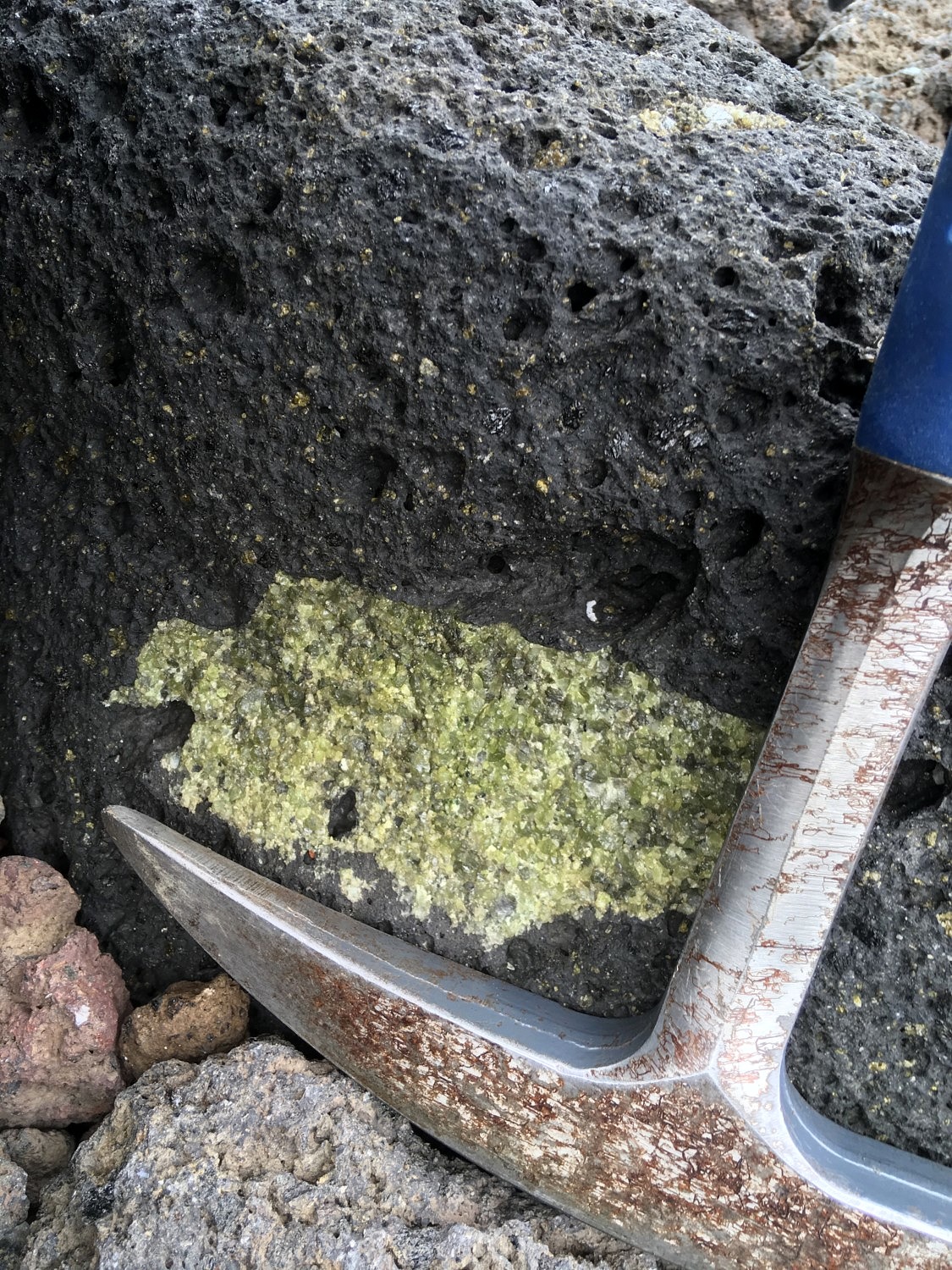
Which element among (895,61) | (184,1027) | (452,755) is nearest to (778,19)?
(895,61)

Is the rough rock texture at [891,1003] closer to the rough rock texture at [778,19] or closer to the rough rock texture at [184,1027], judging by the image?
the rough rock texture at [184,1027]

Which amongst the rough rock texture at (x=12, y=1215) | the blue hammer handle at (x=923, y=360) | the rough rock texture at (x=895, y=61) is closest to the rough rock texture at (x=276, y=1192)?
the rough rock texture at (x=12, y=1215)

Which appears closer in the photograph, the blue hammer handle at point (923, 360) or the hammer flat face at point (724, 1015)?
the blue hammer handle at point (923, 360)

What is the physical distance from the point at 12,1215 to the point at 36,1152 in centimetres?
11

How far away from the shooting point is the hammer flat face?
0.82m

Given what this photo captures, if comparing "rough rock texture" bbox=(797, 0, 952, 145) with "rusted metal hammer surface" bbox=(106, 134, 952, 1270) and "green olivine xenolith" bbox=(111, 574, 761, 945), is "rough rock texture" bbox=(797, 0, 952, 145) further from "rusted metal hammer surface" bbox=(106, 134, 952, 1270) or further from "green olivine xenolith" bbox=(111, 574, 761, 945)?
"green olivine xenolith" bbox=(111, 574, 761, 945)

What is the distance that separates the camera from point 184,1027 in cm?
123

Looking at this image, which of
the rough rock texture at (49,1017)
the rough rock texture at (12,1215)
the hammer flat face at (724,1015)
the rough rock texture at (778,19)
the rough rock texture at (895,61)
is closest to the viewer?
the hammer flat face at (724,1015)

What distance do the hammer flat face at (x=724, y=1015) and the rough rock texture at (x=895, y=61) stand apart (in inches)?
38.2

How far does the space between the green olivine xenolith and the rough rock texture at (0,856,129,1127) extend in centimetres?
26

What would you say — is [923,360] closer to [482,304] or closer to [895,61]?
[482,304]

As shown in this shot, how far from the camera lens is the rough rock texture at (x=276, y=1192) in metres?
1.00

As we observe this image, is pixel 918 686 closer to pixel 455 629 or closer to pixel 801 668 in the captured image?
pixel 801 668

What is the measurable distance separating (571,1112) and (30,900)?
0.75 meters
